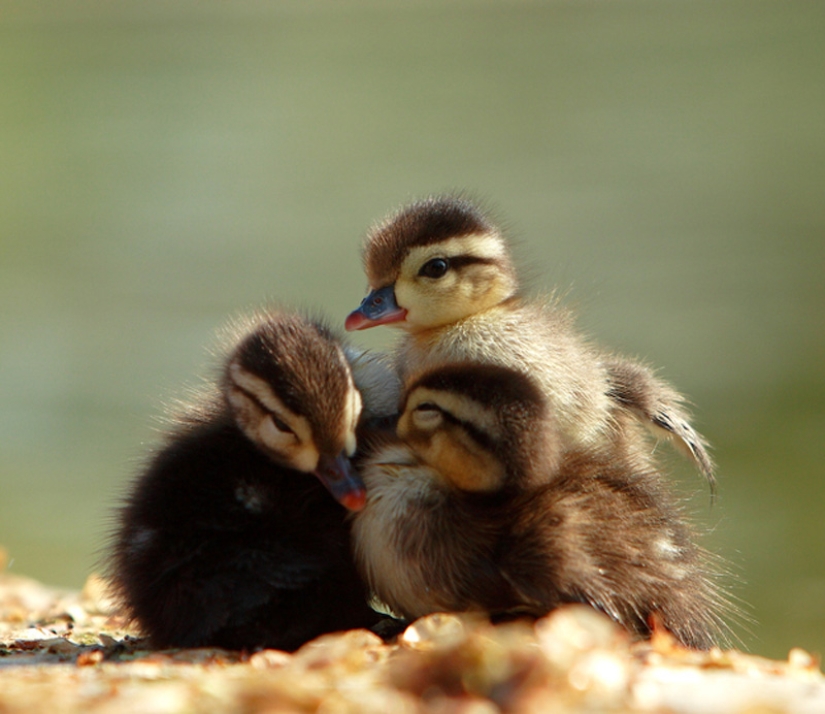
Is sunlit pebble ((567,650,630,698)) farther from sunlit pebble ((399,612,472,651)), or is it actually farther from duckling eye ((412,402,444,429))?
duckling eye ((412,402,444,429))

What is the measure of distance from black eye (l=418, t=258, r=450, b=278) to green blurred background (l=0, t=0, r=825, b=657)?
46 cm

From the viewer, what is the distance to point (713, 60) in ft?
67.9

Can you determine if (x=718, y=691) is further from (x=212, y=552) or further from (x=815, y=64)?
(x=815, y=64)

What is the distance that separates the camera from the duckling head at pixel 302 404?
2.96m

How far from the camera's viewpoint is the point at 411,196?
4492 mm

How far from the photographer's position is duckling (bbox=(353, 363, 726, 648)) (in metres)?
2.85

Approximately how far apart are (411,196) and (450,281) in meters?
0.97

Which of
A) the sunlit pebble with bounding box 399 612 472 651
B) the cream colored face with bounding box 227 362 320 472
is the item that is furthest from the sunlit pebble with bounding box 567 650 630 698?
the cream colored face with bounding box 227 362 320 472

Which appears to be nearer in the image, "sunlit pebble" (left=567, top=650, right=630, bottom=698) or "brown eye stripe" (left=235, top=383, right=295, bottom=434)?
"sunlit pebble" (left=567, top=650, right=630, bottom=698)

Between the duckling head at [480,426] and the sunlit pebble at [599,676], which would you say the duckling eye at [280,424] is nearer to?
the duckling head at [480,426]

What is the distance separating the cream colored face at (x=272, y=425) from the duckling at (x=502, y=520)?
7.0 inches

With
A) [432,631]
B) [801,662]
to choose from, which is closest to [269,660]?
[432,631]

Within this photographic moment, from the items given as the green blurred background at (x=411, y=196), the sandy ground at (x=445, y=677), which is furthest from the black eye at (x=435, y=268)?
the sandy ground at (x=445, y=677)

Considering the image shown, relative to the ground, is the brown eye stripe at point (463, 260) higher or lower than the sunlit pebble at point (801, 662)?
higher
